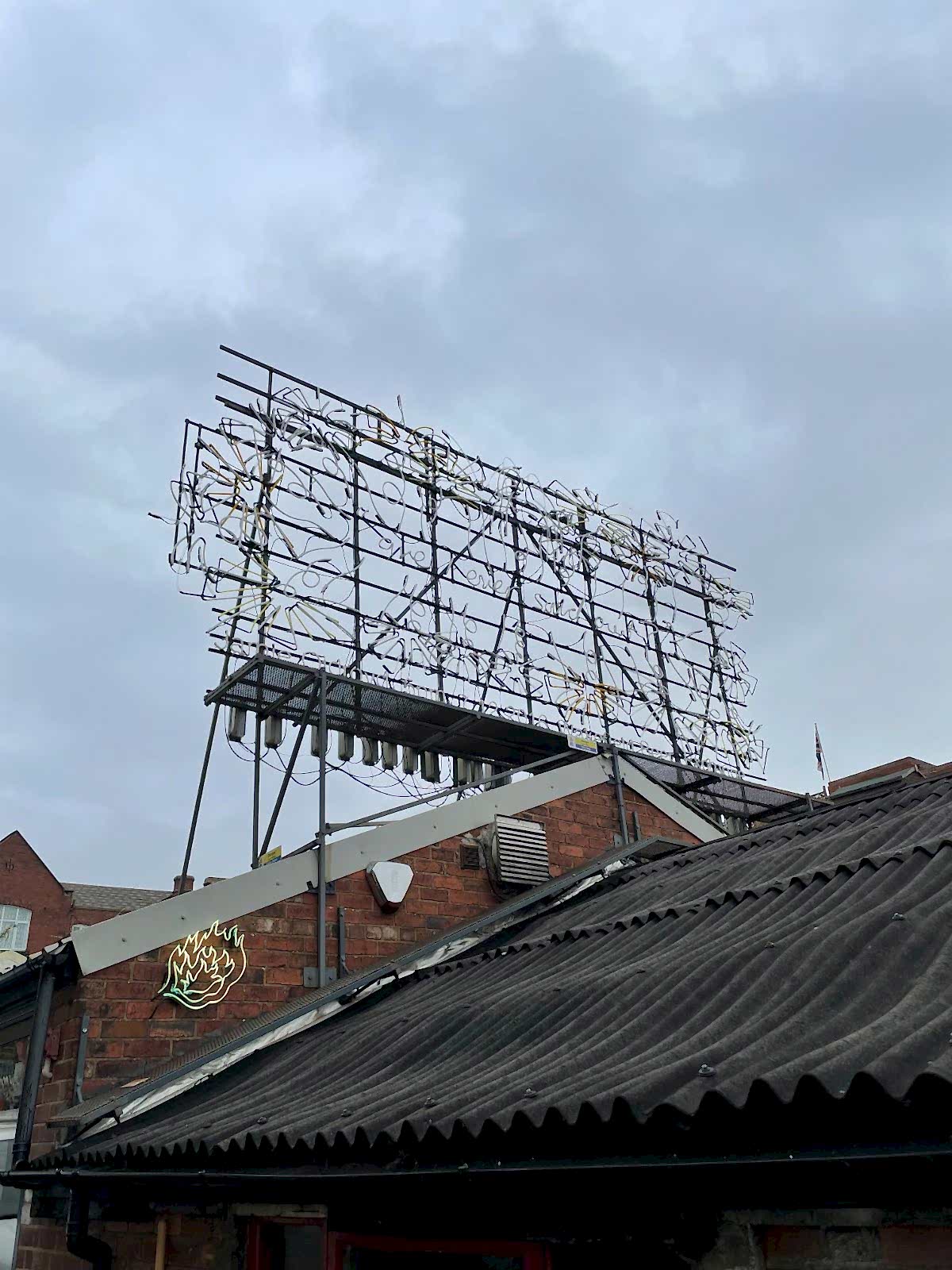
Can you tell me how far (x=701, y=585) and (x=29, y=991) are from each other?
1544cm

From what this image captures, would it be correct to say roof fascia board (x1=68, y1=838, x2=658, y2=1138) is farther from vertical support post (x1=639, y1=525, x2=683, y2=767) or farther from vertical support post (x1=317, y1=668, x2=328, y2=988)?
vertical support post (x1=639, y1=525, x2=683, y2=767)

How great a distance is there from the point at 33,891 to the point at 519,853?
3115 cm

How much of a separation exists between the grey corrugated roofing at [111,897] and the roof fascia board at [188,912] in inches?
1184

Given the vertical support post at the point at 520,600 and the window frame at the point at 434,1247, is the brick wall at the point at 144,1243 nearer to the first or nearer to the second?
the window frame at the point at 434,1247

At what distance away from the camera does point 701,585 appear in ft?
66.8

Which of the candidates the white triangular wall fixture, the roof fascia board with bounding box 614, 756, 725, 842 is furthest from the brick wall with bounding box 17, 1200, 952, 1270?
the roof fascia board with bounding box 614, 756, 725, 842

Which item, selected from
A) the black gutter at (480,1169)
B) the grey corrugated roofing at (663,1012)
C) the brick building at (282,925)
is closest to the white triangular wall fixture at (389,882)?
the brick building at (282,925)

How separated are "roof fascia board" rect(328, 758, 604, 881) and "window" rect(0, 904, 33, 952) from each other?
30.0 m

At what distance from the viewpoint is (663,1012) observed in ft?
14.3

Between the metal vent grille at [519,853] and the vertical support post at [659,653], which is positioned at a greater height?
the vertical support post at [659,653]

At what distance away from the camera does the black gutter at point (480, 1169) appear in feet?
8.55

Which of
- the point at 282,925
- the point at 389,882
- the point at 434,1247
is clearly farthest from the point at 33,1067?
the point at 434,1247

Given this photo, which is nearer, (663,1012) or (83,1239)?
(663,1012)

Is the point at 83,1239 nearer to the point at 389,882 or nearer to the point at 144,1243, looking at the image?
the point at 144,1243
